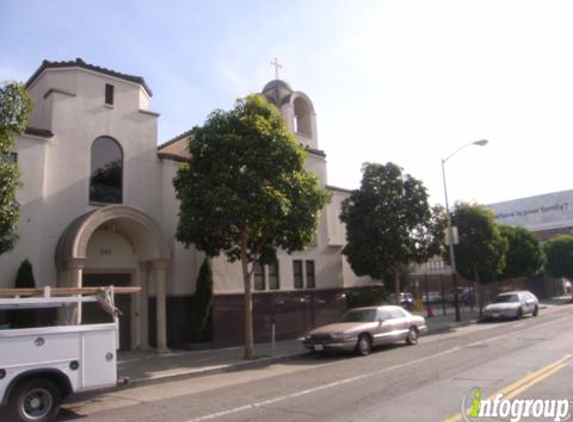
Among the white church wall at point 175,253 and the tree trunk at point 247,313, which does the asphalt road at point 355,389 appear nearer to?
the tree trunk at point 247,313

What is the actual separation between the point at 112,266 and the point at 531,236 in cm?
3266

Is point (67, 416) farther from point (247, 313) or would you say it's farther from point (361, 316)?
point (361, 316)

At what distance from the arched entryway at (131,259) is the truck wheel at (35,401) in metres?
7.89

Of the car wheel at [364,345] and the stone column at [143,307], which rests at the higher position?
the stone column at [143,307]

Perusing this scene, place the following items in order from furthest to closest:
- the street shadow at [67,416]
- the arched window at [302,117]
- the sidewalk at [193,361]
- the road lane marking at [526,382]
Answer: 1. the arched window at [302,117]
2. the sidewalk at [193,361]
3. the street shadow at [67,416]
4. the road lane marking at [526,382]

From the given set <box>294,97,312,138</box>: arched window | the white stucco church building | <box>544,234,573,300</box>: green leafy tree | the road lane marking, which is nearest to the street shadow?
Result: the road lane marking

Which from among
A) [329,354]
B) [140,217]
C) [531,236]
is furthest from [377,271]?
[531,236]

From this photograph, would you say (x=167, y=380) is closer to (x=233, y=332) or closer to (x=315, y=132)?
(x=233, y=332)

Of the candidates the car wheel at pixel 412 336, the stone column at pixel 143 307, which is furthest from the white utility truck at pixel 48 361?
the car wheel at pixel 412 336

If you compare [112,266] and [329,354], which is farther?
[112,266]

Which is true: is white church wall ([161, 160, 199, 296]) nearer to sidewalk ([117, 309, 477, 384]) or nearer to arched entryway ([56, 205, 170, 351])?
arched entryway ([56, 205, 170, 351])

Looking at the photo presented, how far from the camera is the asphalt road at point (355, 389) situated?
8383 mm

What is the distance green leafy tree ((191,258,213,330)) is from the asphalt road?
413 cm

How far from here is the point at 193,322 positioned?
18531 mm
